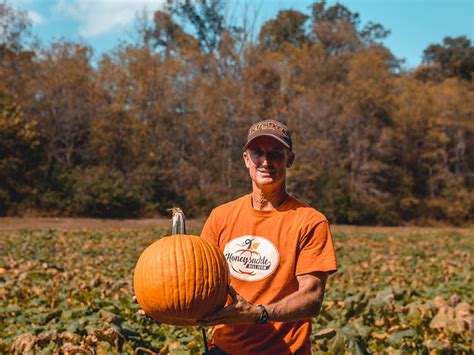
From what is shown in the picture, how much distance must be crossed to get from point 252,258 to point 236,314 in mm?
419

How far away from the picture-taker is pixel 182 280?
253 centimetres

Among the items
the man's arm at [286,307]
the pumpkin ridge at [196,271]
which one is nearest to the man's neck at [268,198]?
the man's arm at [286,307]

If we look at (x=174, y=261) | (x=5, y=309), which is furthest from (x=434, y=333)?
(x=5, y=309)

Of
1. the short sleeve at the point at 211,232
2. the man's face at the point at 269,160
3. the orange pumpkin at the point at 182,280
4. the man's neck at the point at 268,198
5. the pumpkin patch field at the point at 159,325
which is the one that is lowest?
the pumpkin patch field at the point at 159,325

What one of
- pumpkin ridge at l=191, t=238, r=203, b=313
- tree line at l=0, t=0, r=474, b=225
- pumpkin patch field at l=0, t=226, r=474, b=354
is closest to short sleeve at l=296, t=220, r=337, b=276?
pumpkin ridge at l=191, t=238, r=203, b=313

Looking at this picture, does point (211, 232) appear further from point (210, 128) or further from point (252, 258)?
point (210, 128)

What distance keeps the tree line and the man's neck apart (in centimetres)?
3206

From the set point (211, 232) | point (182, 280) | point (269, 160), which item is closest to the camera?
point (182, 280)

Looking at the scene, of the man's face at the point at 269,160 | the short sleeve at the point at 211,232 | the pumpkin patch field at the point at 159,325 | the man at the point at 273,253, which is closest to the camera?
the man at the point at 273,253

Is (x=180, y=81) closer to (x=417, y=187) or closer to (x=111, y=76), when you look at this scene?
(x=111, y=76)

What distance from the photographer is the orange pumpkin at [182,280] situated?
2520 millimetres

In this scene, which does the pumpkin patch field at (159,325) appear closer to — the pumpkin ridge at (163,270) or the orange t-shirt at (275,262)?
the orange t-shirt at (275,262)

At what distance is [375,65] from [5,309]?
4755cm

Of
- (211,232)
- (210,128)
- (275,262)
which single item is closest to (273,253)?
(275,262)
